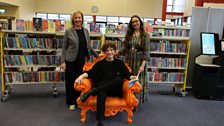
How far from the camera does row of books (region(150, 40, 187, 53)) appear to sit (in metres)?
4.03

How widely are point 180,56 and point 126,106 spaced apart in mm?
2073

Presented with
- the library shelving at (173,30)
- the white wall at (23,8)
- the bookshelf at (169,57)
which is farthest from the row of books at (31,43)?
the white wall at (23,8)

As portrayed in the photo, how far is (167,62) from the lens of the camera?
4098mm

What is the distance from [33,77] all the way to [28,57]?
39cm

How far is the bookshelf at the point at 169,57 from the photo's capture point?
404cm

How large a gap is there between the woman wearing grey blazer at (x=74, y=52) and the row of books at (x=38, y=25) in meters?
0.71

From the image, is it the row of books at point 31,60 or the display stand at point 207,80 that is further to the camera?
the display stand at point 207,80

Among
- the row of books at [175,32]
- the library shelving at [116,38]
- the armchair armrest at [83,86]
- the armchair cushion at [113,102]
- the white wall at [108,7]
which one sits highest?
the white wall at [108,7]

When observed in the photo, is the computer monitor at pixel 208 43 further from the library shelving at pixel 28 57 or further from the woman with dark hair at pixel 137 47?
the library shelving at pixel 28 57

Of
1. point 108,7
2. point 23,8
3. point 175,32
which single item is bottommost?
point 175,32

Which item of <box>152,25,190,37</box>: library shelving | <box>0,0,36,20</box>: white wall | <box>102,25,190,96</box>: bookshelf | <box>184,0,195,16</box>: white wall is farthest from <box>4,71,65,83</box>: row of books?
<box>184,0,195,16</box>: white wall

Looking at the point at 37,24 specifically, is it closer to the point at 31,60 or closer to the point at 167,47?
the point at 31,60

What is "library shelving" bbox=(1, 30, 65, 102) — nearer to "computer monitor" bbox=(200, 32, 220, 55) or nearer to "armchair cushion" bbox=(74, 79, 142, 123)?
"armchair cushion" bbox=(74, 79, 142, 123)

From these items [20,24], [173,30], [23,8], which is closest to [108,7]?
[23,8]
